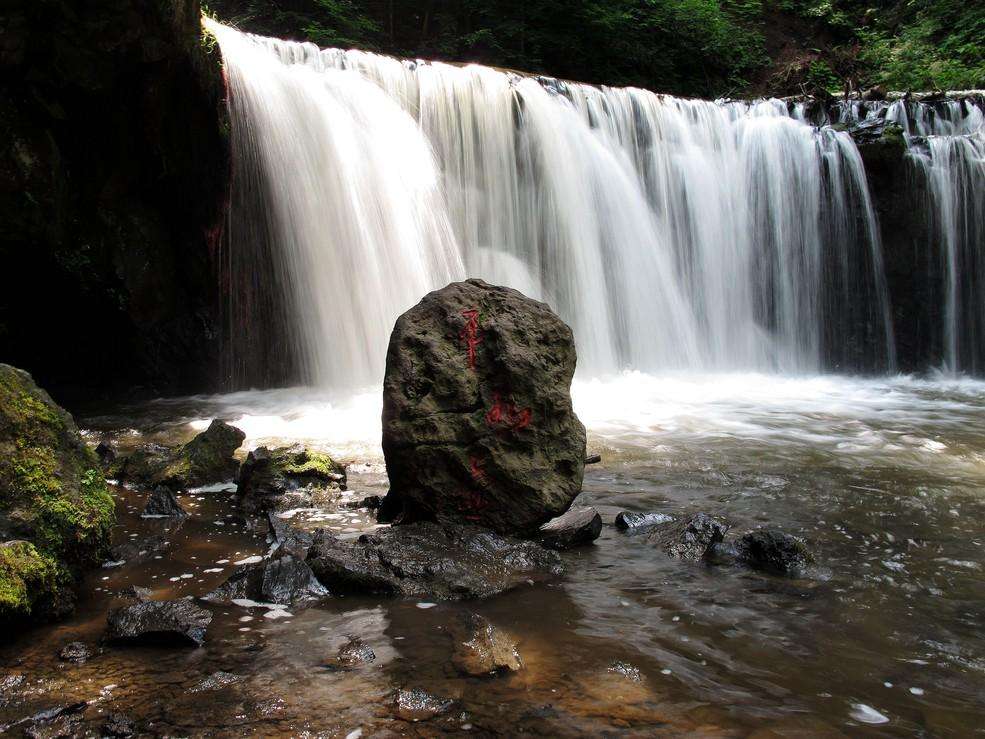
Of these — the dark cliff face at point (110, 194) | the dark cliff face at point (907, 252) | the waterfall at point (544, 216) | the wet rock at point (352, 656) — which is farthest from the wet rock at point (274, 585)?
the dark cliff face at point (907, 252)

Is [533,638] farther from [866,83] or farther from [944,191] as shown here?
[866,83]

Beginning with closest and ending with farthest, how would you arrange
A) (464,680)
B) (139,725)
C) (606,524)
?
(139,725), (464,680), (606,524)

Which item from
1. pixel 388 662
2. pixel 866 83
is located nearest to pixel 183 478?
pixel 388 662

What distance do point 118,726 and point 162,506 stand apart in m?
2.34

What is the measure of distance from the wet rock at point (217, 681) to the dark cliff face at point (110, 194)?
746 centimetres

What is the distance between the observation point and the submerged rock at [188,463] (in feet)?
16.4

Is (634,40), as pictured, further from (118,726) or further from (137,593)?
(118,726)

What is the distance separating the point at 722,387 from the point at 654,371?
57.8 inches

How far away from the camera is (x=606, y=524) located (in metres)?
4.35

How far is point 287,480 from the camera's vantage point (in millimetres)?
4730

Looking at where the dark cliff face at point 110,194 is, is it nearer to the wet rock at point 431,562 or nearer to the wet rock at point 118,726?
the wet rock at point 431,562

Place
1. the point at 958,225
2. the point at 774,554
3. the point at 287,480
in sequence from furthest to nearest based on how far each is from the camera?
the point at 958,225, the point at 287,480, the point at 774,554

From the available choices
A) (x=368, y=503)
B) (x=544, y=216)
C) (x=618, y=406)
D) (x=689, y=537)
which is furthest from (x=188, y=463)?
(x=544, y=216)

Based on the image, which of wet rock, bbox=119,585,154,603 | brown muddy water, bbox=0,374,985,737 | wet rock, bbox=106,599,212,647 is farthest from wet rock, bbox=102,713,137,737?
wet rock, bbox=119,585,154,603
